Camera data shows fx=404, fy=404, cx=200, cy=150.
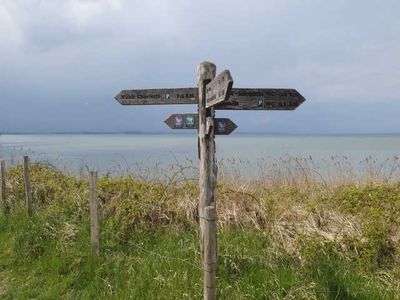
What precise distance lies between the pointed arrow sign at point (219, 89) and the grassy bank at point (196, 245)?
1.90m

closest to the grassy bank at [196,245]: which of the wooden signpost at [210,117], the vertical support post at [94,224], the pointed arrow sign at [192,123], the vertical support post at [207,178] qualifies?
the vertical support post at [94,224]

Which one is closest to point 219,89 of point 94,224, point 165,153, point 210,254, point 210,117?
point 210,117

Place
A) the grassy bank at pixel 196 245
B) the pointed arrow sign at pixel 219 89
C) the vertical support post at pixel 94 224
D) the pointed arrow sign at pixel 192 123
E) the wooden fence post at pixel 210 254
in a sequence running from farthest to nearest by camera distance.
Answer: the vertical support post at pixel 94 224, the grassy bank at pixel 196 245, the pointed arrow sign at pixel 192 123, the wooden fence post at pixel 210 254, the pointed arrow sign at pixel 219 89

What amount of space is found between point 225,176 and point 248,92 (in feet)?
16.0

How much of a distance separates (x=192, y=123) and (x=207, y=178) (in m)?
0.62

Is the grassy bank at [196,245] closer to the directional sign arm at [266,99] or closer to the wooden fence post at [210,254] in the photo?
the wooden fence post at [210,254]

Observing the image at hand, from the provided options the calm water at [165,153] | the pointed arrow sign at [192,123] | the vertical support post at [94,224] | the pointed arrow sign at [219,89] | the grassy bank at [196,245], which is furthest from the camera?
the calm water at [165,153]

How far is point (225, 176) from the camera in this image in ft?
28.7

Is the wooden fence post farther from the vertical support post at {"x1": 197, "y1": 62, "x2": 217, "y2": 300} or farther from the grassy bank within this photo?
the grassy bank

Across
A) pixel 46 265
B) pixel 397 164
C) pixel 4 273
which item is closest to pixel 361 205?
pixel 397 164

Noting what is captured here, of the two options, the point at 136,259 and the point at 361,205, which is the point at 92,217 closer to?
the point at 136,259

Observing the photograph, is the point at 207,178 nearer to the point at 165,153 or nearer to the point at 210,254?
the point at 210,254

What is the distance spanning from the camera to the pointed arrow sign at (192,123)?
395 centimetres

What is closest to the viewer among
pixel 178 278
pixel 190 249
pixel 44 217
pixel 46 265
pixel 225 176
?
pixel 178 278
